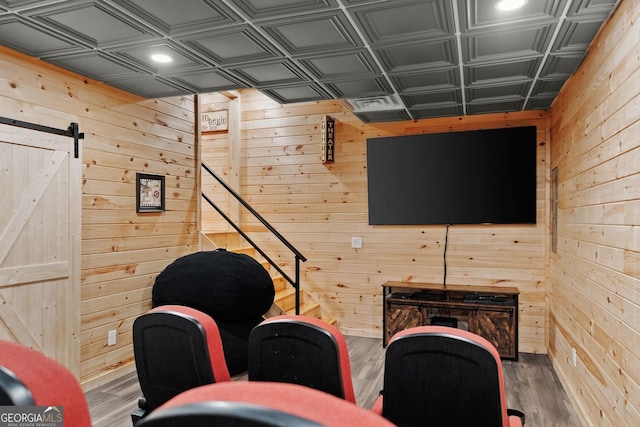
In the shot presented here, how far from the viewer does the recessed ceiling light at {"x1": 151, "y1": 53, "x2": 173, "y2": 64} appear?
9.94ft

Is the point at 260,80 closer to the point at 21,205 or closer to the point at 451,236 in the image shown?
the point at 21,205

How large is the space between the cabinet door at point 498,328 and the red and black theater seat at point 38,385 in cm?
411

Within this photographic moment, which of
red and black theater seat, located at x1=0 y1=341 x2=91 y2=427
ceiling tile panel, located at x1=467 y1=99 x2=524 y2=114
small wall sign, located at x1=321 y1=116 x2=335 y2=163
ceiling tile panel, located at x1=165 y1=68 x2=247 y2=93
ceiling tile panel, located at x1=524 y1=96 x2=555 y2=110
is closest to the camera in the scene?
red and black theater seat, located at x1=0 y1=341 x2=91 y2=427

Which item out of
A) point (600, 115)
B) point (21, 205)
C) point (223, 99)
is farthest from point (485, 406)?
point (223, 99)

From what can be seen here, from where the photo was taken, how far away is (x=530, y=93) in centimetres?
397

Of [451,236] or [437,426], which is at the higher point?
[451,236]

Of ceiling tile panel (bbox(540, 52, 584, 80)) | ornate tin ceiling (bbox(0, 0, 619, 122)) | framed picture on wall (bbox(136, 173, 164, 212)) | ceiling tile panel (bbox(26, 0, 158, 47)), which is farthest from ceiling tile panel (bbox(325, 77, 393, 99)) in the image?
framed picture on wall (bbox(136, 173, 164, 212))

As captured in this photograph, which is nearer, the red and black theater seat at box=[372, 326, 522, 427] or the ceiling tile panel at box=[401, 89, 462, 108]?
the red and black theater seat at box=[372, 326, 522, 427]

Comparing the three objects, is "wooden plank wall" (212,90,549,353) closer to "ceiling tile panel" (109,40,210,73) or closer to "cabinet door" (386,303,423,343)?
"cabinet door" (386,303,423,343)

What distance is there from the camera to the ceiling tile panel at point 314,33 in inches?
97.6

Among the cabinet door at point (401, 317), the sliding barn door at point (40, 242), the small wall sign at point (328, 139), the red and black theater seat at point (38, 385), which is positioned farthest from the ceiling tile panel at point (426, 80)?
the red and black theater seat at point (38, 385)

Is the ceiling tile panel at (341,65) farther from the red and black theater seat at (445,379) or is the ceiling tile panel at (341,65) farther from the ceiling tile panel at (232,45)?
the red and black theater seat at (445,379)

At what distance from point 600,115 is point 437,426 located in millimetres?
2193

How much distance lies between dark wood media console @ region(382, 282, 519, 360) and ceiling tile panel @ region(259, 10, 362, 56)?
282 cm
